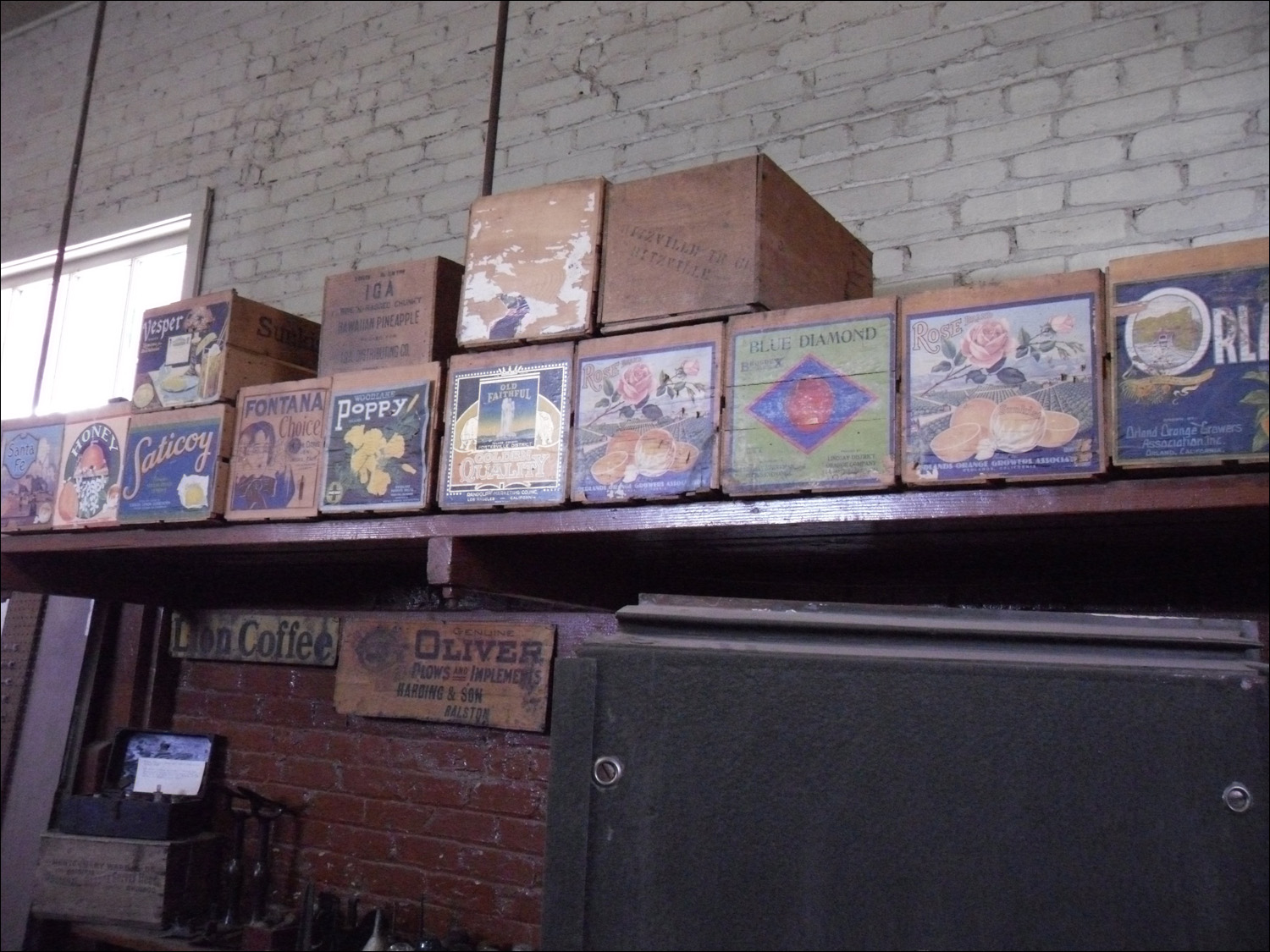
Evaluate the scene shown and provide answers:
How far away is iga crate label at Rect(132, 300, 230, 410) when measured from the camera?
7.14 feet

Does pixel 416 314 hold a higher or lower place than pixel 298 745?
higher

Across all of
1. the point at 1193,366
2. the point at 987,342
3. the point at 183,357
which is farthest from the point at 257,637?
the point at 1193,366

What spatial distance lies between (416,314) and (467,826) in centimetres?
117

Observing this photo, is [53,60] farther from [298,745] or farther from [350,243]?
[298,745]

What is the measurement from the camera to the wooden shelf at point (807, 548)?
1370 mm

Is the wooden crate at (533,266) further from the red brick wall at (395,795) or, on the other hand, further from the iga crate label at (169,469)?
the red brick wall at (395,795)

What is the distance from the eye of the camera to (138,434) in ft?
7.29

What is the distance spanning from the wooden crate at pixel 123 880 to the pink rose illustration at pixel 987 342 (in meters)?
2.18

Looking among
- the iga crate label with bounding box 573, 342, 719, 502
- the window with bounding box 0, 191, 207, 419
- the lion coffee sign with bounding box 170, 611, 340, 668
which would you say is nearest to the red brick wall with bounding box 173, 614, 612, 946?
the lion coffee sign with bounding box 170, 611, 340, 668

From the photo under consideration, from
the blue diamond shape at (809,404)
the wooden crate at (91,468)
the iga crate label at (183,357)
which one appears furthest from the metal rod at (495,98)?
the wooden crate at (91,468)

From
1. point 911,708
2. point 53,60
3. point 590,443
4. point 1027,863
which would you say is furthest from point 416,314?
point 53,60

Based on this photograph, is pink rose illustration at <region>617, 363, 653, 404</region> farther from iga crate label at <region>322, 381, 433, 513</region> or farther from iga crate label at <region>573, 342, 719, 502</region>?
iga crate label at <region>322, 381, 433, 513</region>

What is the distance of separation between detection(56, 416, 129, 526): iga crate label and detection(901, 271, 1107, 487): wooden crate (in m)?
1.70

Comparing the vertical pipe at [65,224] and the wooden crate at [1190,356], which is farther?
the vertical pipe at [65,224]
